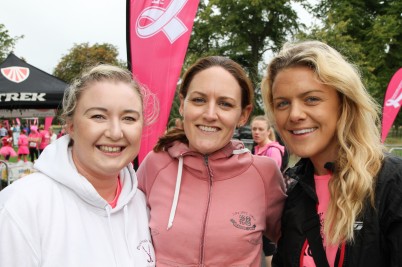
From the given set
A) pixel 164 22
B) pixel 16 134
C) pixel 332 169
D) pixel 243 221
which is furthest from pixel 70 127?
pixel 16 134

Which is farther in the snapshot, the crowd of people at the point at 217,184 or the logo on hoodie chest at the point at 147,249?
the logo on hoodie chest at the point at 147,249

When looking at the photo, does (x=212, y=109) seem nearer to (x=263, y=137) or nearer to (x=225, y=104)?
(x=225, y=104)

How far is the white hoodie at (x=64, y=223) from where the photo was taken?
1.73 m

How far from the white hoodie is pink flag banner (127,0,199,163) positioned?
5.72 ft

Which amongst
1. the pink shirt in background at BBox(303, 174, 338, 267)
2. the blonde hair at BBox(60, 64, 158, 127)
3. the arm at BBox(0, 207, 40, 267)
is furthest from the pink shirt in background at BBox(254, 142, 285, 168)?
the arm at BBox(0, 207, 40, 267)

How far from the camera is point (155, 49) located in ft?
12.9

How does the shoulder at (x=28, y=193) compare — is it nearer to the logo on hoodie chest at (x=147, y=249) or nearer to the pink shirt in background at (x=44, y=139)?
the logo on hoodie chest at (x=147, y=249)

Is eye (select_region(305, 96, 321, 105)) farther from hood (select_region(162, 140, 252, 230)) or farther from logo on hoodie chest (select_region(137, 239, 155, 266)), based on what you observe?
logo on hoodie chest (select_region(137, 239, 155, 266))

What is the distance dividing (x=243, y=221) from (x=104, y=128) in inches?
38.7

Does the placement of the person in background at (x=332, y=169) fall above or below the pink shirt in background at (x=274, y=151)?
above

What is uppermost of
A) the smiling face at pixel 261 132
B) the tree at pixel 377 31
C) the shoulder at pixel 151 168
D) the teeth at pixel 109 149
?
the tree at pixel 377 31

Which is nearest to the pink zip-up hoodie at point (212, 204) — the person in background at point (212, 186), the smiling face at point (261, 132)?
the person in background at point (212, 186)

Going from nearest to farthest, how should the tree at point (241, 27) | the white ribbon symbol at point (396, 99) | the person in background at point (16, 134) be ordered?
1. the white ribbon symbol at point (396, 99)
2. the person in background at point (16, 134)
3. the tree at point (241, 27)

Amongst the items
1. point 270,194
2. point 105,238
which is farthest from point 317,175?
point 105,238
